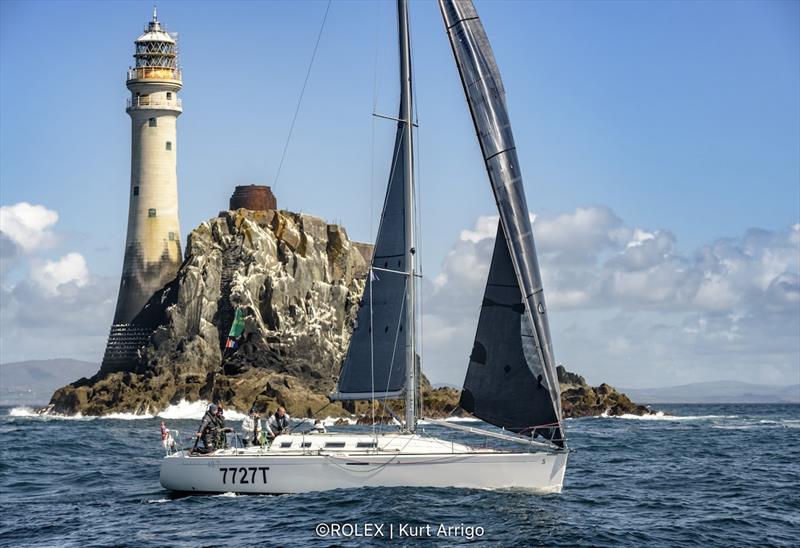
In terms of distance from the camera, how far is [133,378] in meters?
71.6

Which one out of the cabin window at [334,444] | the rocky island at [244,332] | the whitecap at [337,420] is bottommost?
the cabin window at [334,444]

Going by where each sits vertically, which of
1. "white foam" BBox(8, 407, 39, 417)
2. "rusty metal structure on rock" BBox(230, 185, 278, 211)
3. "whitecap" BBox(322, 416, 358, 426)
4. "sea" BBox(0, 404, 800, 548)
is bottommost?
"sea" BBox(0, 404, 800, 548)

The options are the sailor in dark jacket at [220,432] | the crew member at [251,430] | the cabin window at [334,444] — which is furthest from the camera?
the crew member at [251,430]

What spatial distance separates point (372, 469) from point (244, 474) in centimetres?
296

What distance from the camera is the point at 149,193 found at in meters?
72.4

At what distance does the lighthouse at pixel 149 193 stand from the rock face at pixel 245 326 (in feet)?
3.30

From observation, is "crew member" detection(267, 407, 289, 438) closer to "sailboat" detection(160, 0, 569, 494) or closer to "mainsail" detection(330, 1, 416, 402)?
"sailboat" detection(160, 0, 569, 494)

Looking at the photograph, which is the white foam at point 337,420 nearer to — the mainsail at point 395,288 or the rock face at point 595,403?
the rock face at point 595,403

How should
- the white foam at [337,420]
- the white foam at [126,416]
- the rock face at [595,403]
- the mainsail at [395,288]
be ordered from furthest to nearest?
the rock face at [595,403]
the white foam at [126,416]
the white foam at [337,420]
the mainsail at [395,288]

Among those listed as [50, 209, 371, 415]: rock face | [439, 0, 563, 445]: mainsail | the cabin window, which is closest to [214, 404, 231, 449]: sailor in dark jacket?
the cabin window

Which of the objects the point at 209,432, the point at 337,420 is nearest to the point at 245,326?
the point at 337,420

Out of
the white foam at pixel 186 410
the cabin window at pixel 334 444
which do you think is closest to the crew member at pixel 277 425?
the cabin window at pixel 334 444

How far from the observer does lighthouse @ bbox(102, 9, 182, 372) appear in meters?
72.7

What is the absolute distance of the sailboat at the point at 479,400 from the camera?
2419cm
